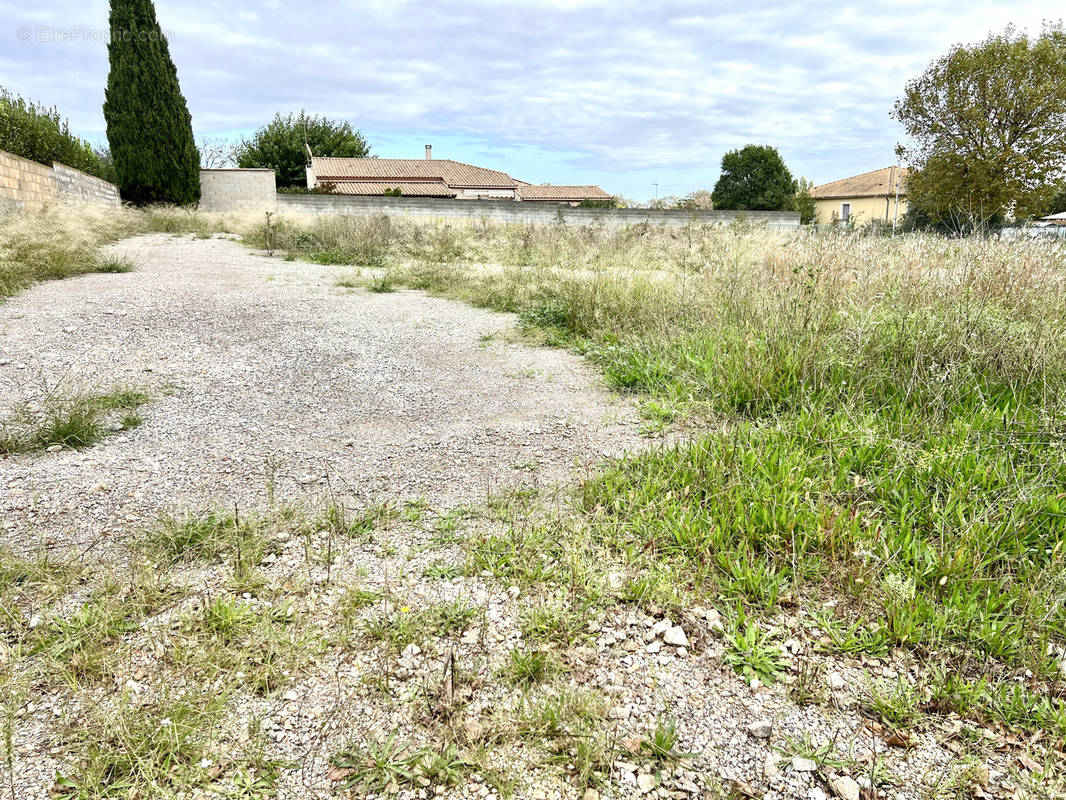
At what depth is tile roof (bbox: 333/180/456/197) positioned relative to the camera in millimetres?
39428

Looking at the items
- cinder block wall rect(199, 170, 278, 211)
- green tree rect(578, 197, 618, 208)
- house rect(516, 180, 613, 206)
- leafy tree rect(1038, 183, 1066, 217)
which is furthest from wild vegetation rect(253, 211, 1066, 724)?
house rect(516, 180, 613, 206)

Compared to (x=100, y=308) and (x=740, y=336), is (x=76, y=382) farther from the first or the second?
(x=740, y=336)

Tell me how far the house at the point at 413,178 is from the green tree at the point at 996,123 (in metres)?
21.9

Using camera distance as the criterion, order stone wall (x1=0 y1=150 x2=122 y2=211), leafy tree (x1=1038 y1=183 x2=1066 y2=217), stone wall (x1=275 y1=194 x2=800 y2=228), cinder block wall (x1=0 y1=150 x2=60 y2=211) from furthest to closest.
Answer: leafy tree (x1=1038 y1=183 x2=1066 y2=217), stone wall (x1=275 y1=194 x2=800 y2=228), stone wall (x1=0 y1=150 x2=122 y2=211), cinder block wall (x1=0 y1=150 x2=60 y2=211)

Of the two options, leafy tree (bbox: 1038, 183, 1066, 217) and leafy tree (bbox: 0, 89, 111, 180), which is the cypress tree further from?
leafy tree (bbox: 1038, 183, 1066, 217)

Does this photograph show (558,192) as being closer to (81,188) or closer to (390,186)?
(390,186)

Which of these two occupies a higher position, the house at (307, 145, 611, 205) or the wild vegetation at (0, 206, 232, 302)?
the house at (307, 145, 611, 205)

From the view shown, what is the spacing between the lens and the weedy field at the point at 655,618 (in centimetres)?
156

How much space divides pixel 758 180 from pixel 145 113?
1262 inches

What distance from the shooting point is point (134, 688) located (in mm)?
1729

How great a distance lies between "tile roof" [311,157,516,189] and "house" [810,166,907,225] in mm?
22663

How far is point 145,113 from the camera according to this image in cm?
1808

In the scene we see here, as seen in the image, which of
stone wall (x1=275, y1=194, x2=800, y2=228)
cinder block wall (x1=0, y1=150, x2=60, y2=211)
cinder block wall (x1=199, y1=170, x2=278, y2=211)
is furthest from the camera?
cinder block wall (x1=199, y1=170, x2=278, y2=211)

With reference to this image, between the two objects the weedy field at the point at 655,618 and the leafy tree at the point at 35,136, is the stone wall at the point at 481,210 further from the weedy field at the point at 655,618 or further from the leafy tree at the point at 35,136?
the weedy field at the point at 655,618
